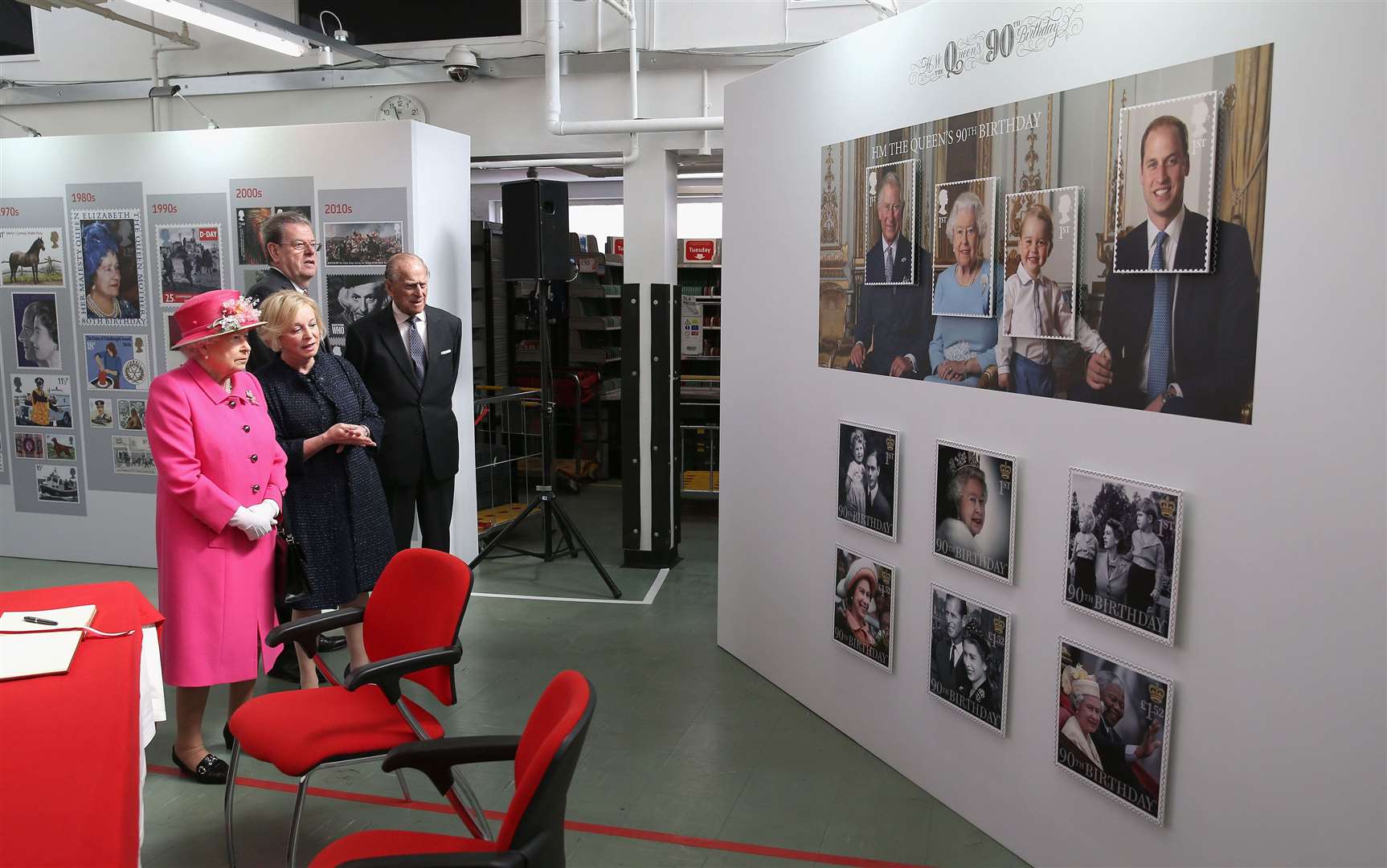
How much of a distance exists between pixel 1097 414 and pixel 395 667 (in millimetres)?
2069

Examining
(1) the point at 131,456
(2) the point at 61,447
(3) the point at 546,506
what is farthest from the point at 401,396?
(2) the point at 61,447

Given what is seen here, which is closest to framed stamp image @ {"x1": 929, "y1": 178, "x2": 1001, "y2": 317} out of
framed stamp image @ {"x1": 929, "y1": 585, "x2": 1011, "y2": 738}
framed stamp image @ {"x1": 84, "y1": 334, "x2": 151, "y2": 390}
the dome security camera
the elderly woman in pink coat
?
framed stamp image @ {"x1": 929, "y1": 585, "x2": 1011, "y2": 738}

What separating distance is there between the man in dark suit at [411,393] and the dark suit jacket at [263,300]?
0.60m

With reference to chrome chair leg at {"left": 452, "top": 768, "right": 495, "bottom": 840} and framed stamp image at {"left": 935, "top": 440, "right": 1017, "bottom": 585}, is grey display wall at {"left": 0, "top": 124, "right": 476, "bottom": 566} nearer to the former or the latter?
framed stamp image at {"left": 935, "top": 440, "right": 1017, "bottom": 585}

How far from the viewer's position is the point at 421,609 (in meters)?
3.07

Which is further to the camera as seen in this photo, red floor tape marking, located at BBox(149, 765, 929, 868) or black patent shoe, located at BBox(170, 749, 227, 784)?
black patent shoe, located at BBox(170, 749, 227, 784)

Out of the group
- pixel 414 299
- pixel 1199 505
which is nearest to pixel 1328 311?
pixel 1199 505

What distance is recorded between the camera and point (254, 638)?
12.0 feet

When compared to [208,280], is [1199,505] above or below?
below

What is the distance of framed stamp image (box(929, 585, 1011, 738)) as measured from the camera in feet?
10.9

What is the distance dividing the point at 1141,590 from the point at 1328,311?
34.1 inches

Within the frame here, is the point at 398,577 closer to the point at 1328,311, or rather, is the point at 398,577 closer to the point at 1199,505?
the point at 1199,505

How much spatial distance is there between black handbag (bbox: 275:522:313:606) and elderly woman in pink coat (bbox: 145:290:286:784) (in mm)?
43

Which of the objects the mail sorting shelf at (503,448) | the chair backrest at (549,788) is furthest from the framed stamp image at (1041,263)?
the mail sorting shelf at (503,448)
